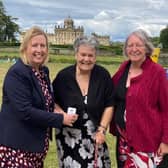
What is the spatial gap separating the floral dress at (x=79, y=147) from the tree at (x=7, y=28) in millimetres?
91315

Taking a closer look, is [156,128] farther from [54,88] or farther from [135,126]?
[54,88]

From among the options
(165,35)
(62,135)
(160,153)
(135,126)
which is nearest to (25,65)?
(62,135)

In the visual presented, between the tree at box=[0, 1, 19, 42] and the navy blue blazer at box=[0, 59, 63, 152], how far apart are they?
301 ft

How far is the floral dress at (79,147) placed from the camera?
474cm

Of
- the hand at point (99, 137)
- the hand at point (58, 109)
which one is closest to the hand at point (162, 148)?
the hand at point (99, 137)

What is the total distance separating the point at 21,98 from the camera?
4.22 meters

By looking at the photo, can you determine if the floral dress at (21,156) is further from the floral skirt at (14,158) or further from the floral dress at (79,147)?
the floral dress at (79,147)

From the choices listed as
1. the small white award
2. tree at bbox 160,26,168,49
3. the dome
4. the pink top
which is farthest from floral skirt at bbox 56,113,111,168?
the dome

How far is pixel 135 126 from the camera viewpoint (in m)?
4.64

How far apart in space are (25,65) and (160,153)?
1584 mm

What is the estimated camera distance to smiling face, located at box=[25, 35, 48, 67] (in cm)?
429

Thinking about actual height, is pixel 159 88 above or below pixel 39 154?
above

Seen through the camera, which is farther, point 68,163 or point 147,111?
point 68,163

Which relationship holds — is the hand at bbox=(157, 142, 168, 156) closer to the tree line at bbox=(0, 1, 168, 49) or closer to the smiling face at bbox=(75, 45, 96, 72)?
the smiling face at bbox=(75, 45, 96, 72)
